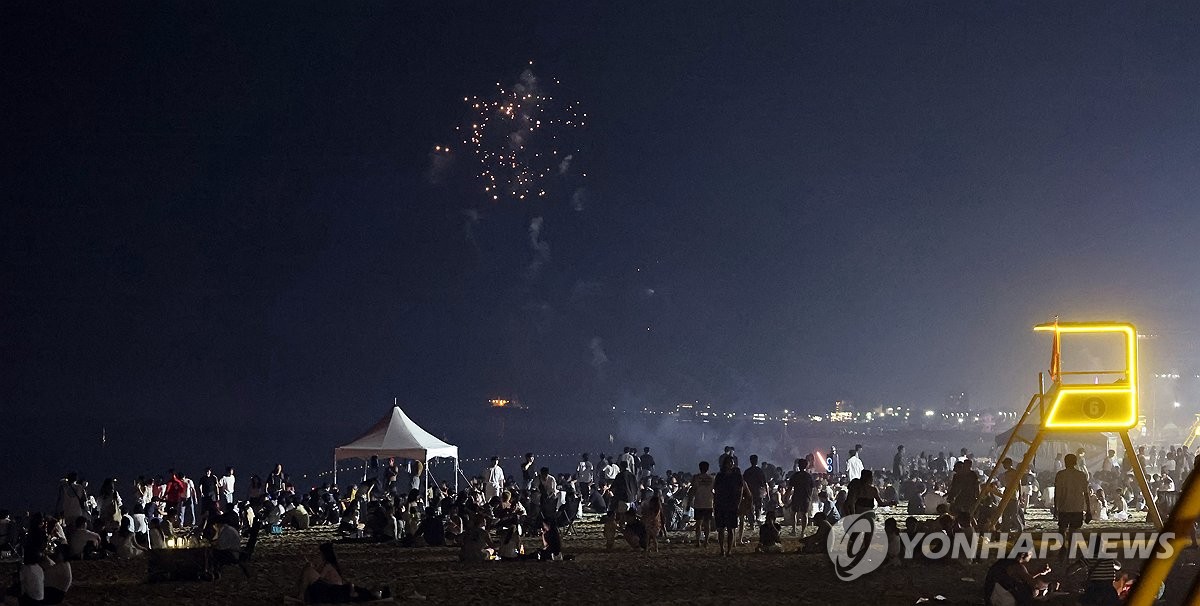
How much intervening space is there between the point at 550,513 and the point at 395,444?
7.71 metres

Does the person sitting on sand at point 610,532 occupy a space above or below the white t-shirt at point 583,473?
below

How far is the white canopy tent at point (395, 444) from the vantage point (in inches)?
1005

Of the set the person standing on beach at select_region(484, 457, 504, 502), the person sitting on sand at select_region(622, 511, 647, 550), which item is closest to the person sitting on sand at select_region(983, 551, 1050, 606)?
the person sitting on sand at select_region(622, 511, 647, 550)

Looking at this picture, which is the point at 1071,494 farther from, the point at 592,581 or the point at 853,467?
the point at 853,467

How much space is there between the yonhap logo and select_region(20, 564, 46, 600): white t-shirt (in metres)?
9.89

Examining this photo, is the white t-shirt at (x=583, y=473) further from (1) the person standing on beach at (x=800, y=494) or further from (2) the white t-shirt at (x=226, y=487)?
(1) the person standing on beach at (x=800, y=494)

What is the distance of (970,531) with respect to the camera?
16578 millimetres

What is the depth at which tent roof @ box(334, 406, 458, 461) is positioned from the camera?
83.8 ft

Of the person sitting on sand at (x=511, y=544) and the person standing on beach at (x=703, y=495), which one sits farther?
the person standing on beach at (x=703, y=495)

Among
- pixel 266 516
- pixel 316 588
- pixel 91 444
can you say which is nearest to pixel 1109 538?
pixel 316 588

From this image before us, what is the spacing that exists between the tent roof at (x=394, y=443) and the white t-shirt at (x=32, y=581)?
12.6m

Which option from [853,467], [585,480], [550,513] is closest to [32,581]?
[550,513]

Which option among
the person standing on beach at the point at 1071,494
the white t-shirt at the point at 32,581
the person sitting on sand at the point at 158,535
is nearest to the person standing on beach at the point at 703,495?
the person standing on beach at the point at 1071,494

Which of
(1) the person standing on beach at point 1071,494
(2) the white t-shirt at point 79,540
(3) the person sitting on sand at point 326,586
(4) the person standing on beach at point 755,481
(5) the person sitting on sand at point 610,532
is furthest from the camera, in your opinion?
(4) the person standing on beach at point 755,481
